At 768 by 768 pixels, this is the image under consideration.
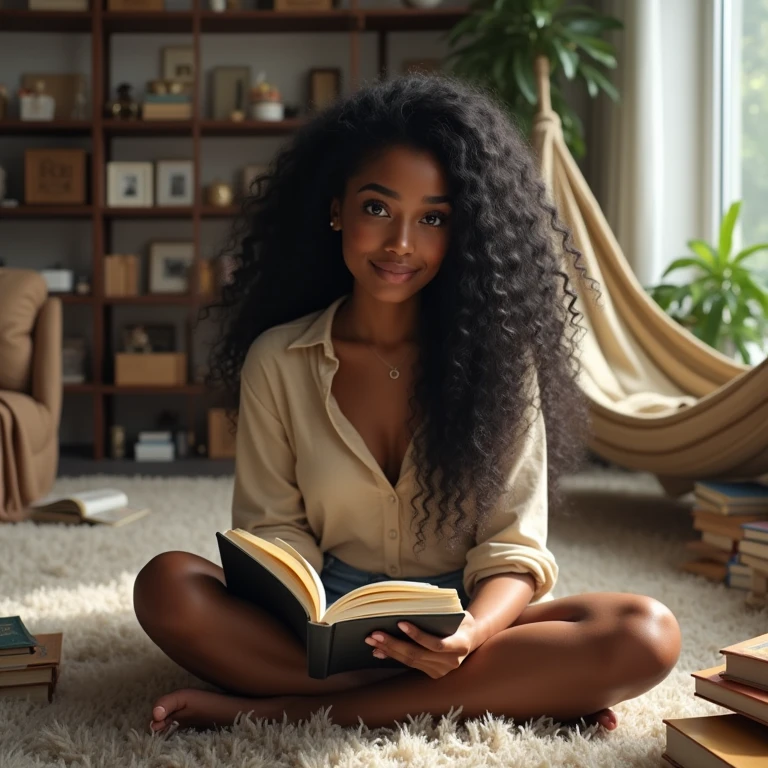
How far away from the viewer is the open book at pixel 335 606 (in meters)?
1.27

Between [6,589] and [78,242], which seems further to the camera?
[78,242]

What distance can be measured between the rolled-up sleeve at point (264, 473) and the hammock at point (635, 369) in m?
1.31

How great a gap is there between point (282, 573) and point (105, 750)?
1.16 ft

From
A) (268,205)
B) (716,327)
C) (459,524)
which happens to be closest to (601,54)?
(716,327)

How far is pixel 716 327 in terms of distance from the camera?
12.9 ft

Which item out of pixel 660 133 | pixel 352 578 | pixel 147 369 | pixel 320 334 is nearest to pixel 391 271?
pixel 320 334

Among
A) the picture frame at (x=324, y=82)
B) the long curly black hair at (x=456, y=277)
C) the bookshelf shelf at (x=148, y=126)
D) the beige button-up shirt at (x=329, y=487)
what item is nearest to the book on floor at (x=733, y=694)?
the beige button-up shirt at (x=329, y=487)

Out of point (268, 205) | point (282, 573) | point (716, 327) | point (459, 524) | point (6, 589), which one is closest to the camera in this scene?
point (282, 573)

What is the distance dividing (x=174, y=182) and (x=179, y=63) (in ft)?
1.89

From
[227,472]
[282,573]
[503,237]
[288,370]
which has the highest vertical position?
[503,237]

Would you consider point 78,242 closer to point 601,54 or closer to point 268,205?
point 601,54

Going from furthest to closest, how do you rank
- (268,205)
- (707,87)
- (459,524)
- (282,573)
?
1. (707,87)
2. (268,205)
3. (459,524)
4. (282,573)

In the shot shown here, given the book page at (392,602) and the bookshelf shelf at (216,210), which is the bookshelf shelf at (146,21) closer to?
the bookshelf shelf at (216,210)

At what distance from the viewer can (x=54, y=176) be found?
4770mm
